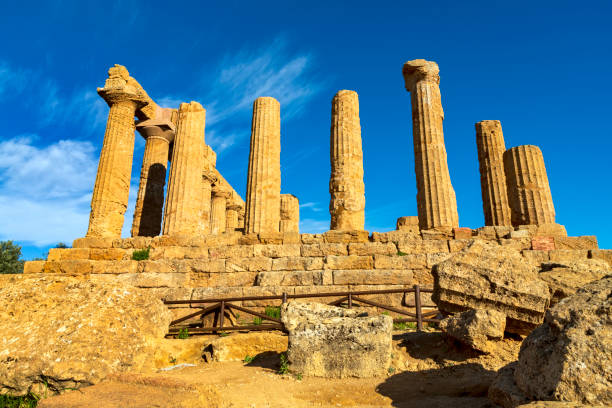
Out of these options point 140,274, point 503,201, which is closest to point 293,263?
point 140,274

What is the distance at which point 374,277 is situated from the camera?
33.7 ft

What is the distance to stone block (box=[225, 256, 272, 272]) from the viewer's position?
437 inches

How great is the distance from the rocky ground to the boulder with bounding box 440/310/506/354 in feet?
0.67

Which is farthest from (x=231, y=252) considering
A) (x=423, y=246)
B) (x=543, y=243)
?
(x=543, y=243)

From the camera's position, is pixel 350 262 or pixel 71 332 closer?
pixel 71 332

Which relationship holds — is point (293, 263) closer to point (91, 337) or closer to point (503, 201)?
point (91, 337)

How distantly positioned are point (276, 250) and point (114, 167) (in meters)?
8.31

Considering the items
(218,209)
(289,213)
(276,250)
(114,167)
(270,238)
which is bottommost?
(276,250)

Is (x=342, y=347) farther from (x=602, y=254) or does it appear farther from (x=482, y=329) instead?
(x=602, y=254)

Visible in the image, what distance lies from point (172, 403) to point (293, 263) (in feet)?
24.5

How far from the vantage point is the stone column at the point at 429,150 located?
43.0ft

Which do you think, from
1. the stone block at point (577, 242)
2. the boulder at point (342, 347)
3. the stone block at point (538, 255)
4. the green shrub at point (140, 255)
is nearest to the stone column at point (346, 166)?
the stone block at point (538, 255)

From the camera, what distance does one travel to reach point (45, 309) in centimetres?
492

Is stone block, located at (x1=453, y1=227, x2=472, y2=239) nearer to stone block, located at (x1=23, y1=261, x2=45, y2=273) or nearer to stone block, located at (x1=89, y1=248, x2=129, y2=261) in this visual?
stone block, located at (x1=89, y1=248, x2=129, y2=261)
